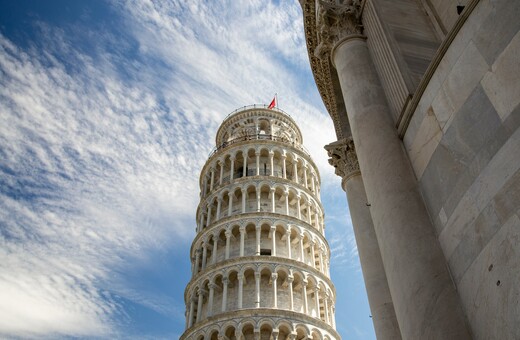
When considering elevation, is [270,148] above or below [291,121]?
below

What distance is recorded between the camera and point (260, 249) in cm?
3038

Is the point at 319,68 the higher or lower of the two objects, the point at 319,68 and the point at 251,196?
the lower

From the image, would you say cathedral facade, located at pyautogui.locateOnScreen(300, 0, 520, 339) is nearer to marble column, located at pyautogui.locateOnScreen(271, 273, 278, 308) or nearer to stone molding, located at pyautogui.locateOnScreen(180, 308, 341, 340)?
stone molding, located at pyautogui.locateOnScreen(180, 308, 341, 340)

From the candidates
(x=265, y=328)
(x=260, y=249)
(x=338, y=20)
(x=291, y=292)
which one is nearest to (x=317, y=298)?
(x=291, y=292)

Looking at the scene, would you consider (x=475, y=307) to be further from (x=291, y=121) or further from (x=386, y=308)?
(x=291, y=121)

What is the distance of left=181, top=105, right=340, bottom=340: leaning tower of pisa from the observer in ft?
87.2

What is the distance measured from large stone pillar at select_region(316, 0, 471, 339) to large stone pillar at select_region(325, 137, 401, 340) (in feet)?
10.9

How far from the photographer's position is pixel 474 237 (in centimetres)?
537

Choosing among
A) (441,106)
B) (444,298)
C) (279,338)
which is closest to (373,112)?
(441,106)

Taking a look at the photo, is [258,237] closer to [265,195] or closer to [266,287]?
[266,287]

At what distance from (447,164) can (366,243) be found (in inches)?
196

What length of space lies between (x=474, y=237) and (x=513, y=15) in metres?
2.67

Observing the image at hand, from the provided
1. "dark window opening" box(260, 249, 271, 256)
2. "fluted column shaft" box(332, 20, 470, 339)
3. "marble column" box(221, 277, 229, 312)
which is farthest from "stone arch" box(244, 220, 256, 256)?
"fluted column shaft" box(332, 20, 470, 339)

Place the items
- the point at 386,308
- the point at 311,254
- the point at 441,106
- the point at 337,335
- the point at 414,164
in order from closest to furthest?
1. the point at 441,106
2. the point at 414,164
3. the point at 386,308
4. the point at 337,335
5. the point at 311,254
